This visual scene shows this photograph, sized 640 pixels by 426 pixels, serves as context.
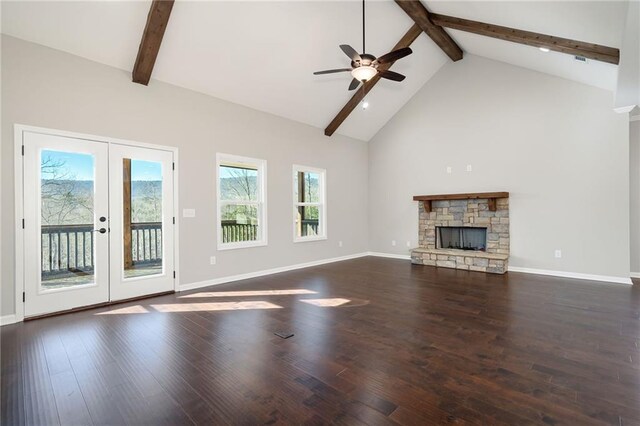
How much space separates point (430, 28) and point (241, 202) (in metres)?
4.53

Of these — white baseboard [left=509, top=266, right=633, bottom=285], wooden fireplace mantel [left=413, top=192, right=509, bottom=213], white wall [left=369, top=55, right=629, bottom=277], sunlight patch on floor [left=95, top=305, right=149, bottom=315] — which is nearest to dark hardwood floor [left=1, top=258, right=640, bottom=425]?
sunlight patch on floor [left=95, top=305, right=149, bottom=315]

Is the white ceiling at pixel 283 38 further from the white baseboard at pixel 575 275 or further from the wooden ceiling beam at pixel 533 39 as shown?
the white baseboard at pixel 575 275

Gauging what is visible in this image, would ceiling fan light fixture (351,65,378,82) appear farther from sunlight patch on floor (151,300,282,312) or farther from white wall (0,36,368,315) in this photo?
sunlight patch on floor (151,300,282,312)

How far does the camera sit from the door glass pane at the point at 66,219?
3.57 metres

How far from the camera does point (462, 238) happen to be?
260 inches

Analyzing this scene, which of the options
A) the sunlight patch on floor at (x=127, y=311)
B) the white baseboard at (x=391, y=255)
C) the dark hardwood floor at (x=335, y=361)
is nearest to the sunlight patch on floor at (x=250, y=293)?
the dark hardwood floor at (x=335, y=361)

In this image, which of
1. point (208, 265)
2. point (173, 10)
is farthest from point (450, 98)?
point (208, 265)

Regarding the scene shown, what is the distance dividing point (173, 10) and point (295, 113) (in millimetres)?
2805

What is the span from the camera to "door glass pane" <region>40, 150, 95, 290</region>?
3566 millimetres

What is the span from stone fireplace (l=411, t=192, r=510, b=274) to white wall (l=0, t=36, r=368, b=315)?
177 cm

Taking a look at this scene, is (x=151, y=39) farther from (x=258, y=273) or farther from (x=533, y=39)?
(x=533, y=39)

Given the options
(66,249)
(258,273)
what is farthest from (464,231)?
(66,249)

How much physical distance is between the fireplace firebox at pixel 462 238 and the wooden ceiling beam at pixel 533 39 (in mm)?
3376

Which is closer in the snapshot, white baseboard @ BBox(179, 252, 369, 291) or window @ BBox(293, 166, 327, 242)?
white baseboard @ BBox(179, 252, 369, 291)
